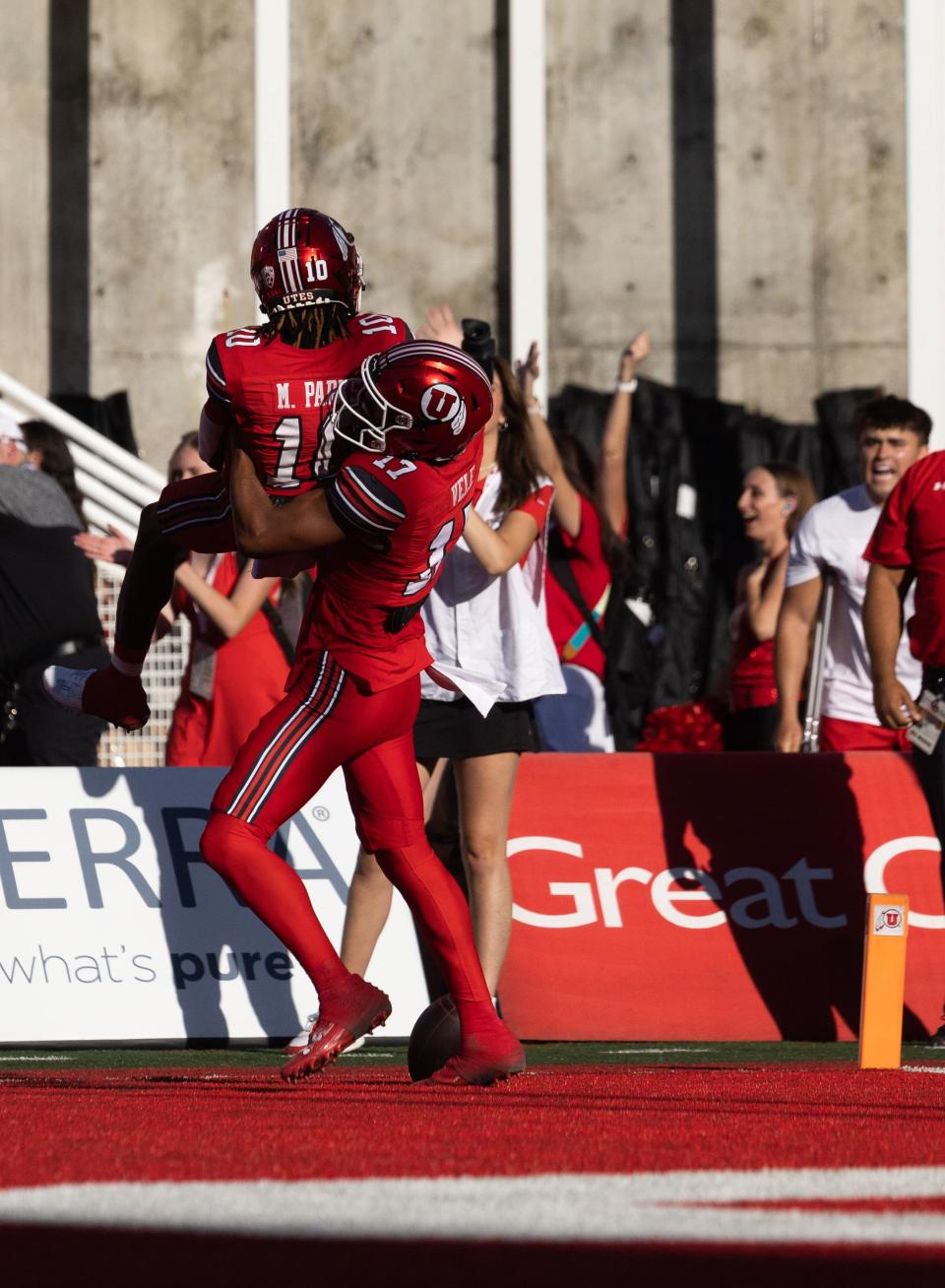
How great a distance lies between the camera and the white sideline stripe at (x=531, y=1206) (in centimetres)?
286

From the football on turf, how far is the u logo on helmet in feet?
4.47

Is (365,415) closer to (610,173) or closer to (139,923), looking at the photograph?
(139,923)

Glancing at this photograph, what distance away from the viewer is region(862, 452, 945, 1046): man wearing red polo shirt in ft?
21.4

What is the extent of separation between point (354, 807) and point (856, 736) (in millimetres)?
2943

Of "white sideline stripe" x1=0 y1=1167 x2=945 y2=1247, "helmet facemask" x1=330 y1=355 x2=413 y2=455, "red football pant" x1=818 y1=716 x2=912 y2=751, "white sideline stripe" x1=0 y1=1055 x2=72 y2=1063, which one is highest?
"helmet facemask" x1=330 y1=355 x2=413 y2=455

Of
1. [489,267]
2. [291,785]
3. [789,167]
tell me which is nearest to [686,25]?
[789,167]

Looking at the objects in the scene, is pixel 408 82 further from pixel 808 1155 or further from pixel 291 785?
pixel 808 1155

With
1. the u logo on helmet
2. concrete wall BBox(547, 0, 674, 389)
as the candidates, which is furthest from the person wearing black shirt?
concrete wall BBox(547, 0, 674, 389)

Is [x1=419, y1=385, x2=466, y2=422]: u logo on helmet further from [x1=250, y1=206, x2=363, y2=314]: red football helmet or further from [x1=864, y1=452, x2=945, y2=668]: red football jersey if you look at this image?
[x1=864, y1=452, x2=945, y2=668]: red football jersey

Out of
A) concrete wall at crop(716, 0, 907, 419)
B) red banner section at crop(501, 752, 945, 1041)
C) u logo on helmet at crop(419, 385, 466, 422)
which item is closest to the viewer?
u logo on helmet at crop(419, 385, 466, 422)

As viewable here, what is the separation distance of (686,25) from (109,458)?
5.14m

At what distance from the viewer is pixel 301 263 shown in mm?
5008

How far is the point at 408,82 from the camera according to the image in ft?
47.6

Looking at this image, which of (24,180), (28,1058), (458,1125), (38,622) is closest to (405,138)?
(24,180)
